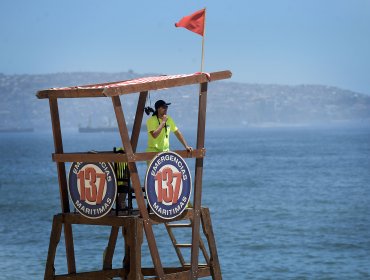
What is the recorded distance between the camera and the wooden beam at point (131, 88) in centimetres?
1658

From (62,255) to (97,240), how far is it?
6.46 metres

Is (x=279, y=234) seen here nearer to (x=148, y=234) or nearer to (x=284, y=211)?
(x=284, y=211)

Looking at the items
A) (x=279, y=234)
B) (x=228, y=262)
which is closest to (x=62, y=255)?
(x=228, y=262)

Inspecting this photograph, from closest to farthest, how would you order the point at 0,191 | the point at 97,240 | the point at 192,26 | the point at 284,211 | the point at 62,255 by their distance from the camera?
the point at 192,26 → the point at 62,255 → the point at 97,240 → the point at 284,211 → the point at 0,191

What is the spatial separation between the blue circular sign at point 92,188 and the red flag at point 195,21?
2.44 m

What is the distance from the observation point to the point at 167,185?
56.8ft

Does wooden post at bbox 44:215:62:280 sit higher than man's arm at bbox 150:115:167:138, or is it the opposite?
man's arm at bbox 150:115:167:138

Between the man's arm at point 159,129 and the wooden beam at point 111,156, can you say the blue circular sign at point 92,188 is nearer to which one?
the wooden beam at point 111,156

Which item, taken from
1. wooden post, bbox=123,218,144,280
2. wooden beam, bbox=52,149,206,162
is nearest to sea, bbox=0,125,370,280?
wooden beam, bbox=52,149,206,162

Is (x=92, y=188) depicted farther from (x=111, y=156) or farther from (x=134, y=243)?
(x=134, y=243)

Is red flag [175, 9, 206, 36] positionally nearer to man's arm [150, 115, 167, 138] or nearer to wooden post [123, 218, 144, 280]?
man's arm [150, 115, 167, 138]

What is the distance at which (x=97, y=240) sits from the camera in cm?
5350

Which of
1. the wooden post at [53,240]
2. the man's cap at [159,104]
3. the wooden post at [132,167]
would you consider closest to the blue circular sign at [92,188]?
the wooden post at [53,240]

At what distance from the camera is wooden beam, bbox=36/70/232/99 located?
1658cm
